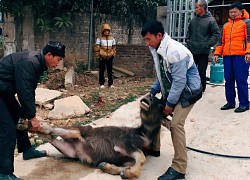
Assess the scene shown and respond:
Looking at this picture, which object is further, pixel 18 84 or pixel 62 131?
pixel 62 131

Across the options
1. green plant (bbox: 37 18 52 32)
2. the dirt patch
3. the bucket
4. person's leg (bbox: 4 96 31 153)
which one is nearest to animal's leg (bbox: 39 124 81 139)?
person's leg (bbox: 4 96 31 153)

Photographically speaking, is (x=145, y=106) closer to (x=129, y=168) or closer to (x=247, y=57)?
(x=129, y=168)

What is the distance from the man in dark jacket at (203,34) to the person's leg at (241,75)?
0.98 meters

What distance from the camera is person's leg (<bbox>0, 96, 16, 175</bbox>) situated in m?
3.46

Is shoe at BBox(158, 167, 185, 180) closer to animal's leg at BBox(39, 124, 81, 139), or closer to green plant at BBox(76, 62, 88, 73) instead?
animal's leg at BBox(39, 124, 81, 139)

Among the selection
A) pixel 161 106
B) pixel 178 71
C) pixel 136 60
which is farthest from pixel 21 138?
pixel 136 60

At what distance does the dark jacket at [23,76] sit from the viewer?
337 centimetres

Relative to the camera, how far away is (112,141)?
4.05 metres

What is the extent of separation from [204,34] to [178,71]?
348cm

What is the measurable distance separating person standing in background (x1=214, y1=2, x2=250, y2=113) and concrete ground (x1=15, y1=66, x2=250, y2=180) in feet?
1.44

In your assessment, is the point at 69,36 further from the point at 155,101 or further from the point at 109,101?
the point at 155,101

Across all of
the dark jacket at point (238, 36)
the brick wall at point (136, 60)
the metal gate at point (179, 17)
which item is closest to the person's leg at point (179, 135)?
the dark jacket at point (238, 36)

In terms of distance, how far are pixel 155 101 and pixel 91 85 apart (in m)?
5.80

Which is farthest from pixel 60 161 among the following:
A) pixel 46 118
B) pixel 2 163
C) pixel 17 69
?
pixel 46 118
